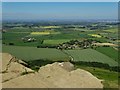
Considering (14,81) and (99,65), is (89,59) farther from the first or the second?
(14,81)

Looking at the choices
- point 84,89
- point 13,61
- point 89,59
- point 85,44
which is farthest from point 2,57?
point 85,44

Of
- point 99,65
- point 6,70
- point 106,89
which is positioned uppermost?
point 6,70

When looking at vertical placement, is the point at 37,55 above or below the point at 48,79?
below

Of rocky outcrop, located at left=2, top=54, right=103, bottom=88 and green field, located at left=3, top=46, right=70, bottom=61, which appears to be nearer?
rocky outcrop, located at left=2, top=54, right=103, bottom=88

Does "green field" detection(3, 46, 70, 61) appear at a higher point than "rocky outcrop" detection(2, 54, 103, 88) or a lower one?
lower

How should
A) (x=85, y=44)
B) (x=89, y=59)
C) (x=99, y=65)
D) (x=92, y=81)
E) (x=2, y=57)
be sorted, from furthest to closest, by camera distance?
(x=85, y=44), (x=89, y=59), (x=99, y=65), (x=2, y=57), (x=92, y=81)

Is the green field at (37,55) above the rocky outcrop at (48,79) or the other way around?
the other way around

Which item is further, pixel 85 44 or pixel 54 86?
pixel 85 44

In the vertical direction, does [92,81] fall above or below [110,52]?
above

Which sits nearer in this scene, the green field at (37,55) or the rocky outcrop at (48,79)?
the rocky outcrop at (48,79)

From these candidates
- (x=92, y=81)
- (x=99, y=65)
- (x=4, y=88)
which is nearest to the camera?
(x=4, y=88)

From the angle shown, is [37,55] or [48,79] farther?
[37,55]
